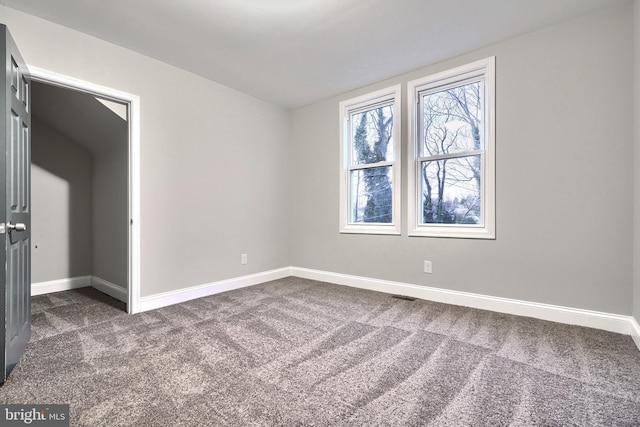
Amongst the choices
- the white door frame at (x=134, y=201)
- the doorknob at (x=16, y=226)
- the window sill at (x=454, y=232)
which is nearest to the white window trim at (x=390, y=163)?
the window sill at (x=454, y=232)

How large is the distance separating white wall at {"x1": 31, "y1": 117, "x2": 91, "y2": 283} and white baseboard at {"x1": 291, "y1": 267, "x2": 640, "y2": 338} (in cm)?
340

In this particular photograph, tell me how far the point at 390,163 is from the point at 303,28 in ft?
5.62

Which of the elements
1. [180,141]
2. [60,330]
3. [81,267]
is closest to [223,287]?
[60,330]

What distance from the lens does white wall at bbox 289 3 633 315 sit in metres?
2.22

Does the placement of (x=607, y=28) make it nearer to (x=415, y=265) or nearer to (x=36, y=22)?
(x=415, y=265)

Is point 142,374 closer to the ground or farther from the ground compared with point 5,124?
→ closer to the ground

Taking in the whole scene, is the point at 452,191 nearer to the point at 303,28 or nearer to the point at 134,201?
the point at 303,28

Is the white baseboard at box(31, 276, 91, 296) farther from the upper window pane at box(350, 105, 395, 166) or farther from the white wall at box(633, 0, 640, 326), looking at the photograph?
the white wall at box(633, 0, 640, 326)

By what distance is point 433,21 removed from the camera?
2.35 metres

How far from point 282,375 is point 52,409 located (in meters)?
1.08

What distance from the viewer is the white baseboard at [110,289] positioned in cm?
321

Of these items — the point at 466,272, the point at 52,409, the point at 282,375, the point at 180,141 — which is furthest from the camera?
the point at 180,141

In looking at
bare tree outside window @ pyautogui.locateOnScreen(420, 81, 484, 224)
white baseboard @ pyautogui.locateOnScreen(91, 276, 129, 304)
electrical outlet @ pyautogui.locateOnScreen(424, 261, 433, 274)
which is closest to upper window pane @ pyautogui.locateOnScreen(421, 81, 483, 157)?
bare tree outside window @ pyautogui.locateOnScreen(420, 81, 484, 224)

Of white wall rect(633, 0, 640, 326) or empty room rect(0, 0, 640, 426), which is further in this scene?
white wall rect(633, 0, 640, 326)
